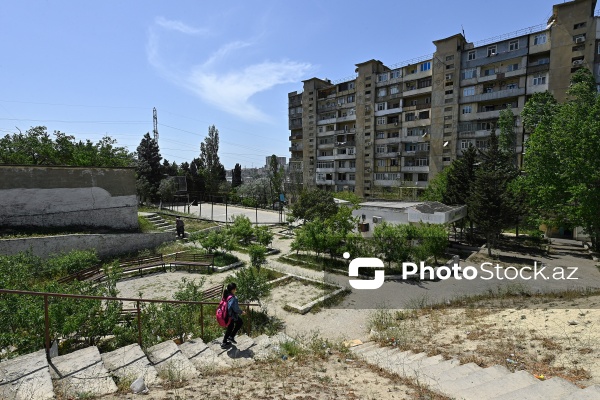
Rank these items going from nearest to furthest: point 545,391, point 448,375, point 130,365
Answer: point 545,391
point 130,365
point 448,375

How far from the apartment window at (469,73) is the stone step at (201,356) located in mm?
44164

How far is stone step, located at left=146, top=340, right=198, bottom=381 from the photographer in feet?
16.3

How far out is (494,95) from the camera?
124 feet

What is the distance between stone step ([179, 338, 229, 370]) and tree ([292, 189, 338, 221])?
18760 millimetres

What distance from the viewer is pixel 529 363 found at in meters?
6.09

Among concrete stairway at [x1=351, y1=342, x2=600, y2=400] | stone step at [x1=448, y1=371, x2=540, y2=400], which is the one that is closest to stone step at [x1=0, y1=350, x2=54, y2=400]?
concrete stairway at [x1=351, y1=342, x2=600, y2=400]

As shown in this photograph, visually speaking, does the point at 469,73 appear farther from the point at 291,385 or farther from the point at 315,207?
the point at 291,385

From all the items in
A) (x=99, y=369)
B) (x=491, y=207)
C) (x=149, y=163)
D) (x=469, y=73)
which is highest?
(x=469, y=73)

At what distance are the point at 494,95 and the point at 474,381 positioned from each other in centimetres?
4125

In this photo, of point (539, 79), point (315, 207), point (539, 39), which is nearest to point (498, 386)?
point (315, 207)

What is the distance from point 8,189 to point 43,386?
61.3ft

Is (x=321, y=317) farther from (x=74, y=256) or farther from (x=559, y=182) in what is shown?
(x=559, y=182)

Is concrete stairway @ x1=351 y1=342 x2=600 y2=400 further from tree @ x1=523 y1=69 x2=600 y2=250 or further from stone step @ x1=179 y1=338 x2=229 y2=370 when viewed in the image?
tree @ x1=523 y1=69 x2=600 y2=250

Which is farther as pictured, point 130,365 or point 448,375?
point 448,375
